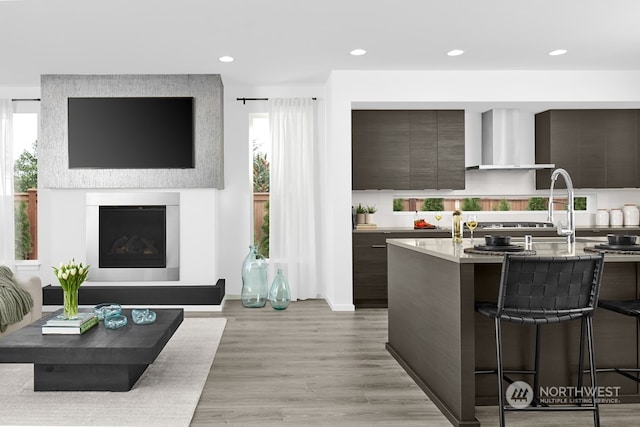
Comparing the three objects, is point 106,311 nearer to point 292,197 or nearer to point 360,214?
point 292,197

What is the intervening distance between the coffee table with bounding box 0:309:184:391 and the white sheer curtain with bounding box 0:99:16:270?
3262mm

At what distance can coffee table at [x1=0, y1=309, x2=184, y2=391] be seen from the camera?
9.06 feet

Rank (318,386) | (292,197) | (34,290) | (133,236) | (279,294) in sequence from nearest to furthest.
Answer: (318,386)
(34,290)
(279,294)
(133,236)
(292,197)

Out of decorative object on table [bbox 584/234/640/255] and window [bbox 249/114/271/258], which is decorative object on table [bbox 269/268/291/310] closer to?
window [bbox 249/114/271/258]

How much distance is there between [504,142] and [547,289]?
4.09m

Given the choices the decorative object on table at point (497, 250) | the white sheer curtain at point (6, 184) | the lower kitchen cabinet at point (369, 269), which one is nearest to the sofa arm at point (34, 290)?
the white sheer curtain at point (6, 184)

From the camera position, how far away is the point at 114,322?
10.5ft

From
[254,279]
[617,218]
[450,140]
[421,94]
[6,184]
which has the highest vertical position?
[421,94]

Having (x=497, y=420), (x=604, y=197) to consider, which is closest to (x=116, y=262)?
(x=497, y=420)

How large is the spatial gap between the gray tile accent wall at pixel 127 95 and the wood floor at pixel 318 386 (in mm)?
1950

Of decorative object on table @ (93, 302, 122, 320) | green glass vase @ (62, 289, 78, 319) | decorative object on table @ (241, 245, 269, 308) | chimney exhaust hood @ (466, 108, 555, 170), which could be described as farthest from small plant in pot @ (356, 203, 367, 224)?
green glass vase @ (62, 289, 78, 319)

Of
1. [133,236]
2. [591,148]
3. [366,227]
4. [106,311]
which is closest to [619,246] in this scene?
[106,311]

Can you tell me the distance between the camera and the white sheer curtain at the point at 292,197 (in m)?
6.18

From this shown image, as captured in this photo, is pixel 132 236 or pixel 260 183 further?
pixel 260 183
